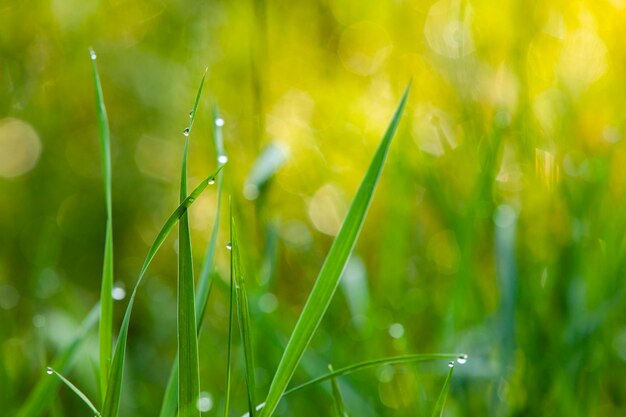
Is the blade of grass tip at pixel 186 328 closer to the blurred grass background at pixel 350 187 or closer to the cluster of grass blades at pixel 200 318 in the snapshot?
the cluster of grass blades at pixel 200 318

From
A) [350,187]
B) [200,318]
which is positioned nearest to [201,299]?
[200,318]

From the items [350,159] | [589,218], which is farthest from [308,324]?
[350,159]

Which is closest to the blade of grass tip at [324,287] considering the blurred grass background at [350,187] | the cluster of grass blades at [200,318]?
the cluster of grass blades at [200,318]

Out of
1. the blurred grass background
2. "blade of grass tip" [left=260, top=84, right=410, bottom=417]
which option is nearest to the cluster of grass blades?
"blade of grass tip" [left=260, top=84, right=410, bottom=417]

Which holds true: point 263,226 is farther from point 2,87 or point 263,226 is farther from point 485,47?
point 2,87

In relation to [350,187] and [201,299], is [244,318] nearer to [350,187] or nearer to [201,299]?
[201,299]

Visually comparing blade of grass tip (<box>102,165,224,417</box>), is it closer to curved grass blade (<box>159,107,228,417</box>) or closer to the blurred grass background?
curved grass blade (<box>159,107,228,417</box>)
